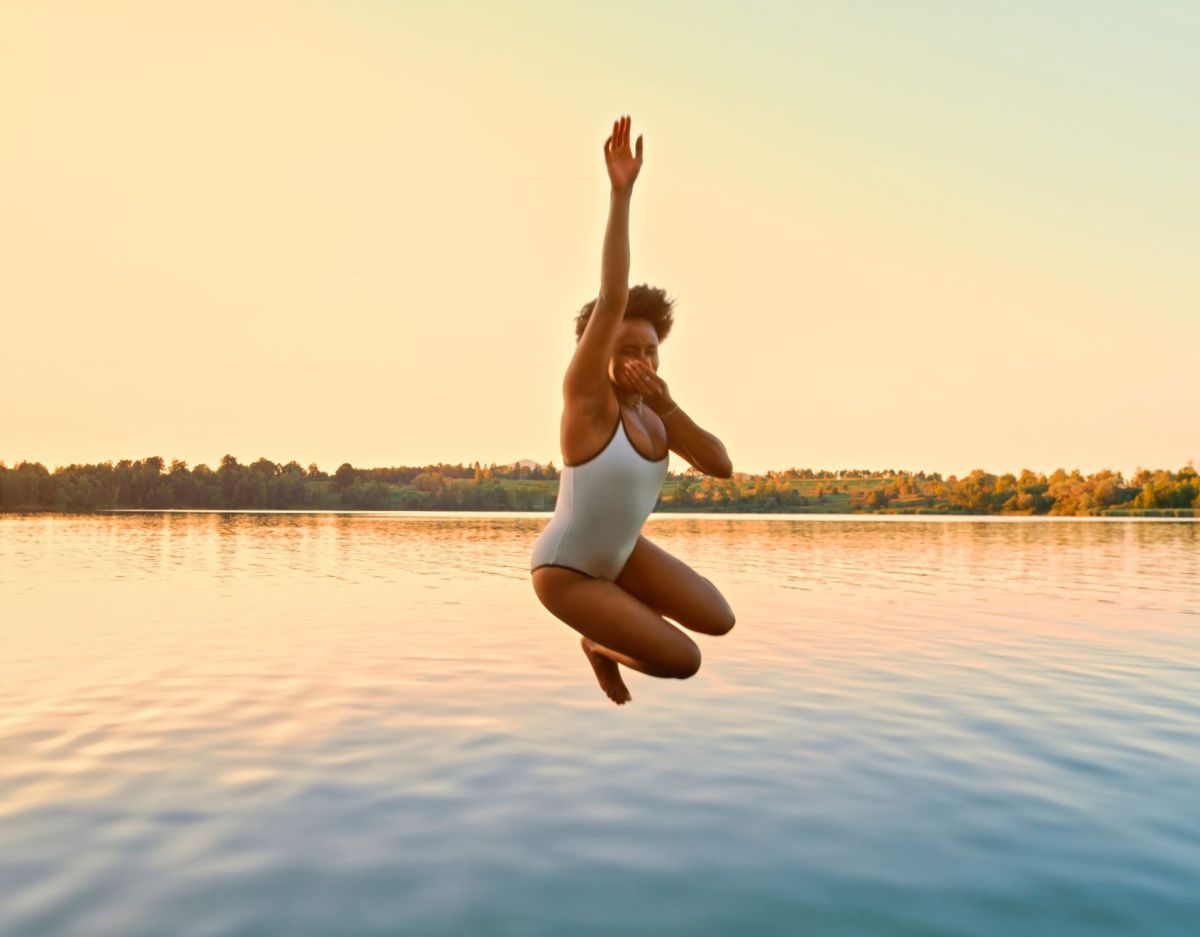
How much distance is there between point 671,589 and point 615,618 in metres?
0.68

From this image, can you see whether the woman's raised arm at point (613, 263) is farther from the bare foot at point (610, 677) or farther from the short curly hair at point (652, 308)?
the bare foot at point (610, 677)

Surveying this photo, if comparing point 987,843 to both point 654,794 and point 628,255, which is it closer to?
point 654,794

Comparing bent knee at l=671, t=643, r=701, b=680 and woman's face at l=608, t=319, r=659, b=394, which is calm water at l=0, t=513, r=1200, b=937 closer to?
bent knee at l=671, t=643, r=701, b=680

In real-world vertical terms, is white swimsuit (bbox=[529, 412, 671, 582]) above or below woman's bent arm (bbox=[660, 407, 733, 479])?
below

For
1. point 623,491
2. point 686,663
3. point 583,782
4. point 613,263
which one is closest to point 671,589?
point 686,663

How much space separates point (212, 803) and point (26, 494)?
173 meters

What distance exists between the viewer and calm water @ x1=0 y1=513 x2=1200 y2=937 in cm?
707

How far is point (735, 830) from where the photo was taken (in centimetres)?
857

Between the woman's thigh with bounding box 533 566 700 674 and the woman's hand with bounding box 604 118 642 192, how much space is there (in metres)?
2.64

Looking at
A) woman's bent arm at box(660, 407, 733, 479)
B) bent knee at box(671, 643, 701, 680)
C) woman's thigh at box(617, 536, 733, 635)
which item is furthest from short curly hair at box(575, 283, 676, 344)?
bent knee at box(671, 643, 701, 680)

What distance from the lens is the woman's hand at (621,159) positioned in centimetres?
670

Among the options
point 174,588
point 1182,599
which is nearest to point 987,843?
point 1182,599

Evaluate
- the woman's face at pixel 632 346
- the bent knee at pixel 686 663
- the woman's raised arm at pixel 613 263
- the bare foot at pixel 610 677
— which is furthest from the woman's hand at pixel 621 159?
the bare foot at pixel 610 677

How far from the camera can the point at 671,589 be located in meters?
8.05
